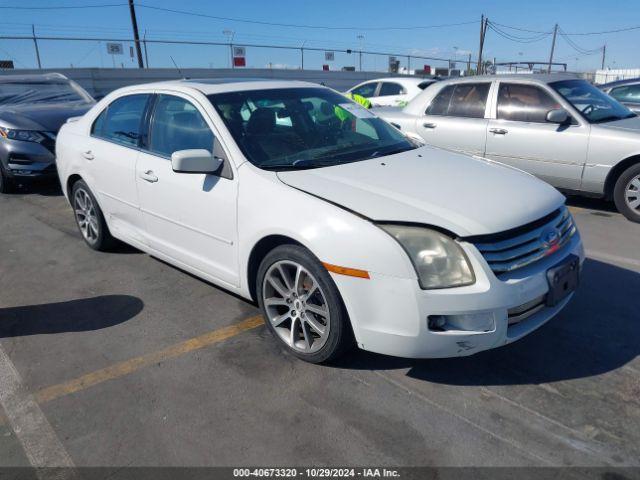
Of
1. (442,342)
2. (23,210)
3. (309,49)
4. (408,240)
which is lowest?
(23,210)

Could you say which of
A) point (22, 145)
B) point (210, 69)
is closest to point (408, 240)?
point (22, 145)

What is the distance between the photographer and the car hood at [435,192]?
8.72ft

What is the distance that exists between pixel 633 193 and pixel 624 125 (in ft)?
2.67

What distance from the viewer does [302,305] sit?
3.00 m

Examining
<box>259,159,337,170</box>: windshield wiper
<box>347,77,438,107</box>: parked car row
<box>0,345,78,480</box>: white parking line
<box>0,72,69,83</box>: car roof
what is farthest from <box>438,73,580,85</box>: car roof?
<box>0,72,69,83</box>: car roof

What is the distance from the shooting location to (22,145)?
7285 mm

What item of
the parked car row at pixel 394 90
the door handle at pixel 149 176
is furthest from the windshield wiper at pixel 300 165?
the parked car row at pixel 394 90

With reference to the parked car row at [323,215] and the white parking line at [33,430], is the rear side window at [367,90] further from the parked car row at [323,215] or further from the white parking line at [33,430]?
the white parking line at [33,430]

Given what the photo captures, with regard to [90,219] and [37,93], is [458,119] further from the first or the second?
[37,93]

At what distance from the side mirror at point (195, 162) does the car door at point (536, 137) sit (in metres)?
4.35

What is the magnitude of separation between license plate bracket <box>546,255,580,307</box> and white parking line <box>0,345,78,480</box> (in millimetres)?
2509

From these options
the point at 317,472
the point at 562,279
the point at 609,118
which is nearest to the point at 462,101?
the point at 609,118

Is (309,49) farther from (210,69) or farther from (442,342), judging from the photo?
(442,342)

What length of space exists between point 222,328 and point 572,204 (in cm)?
511
